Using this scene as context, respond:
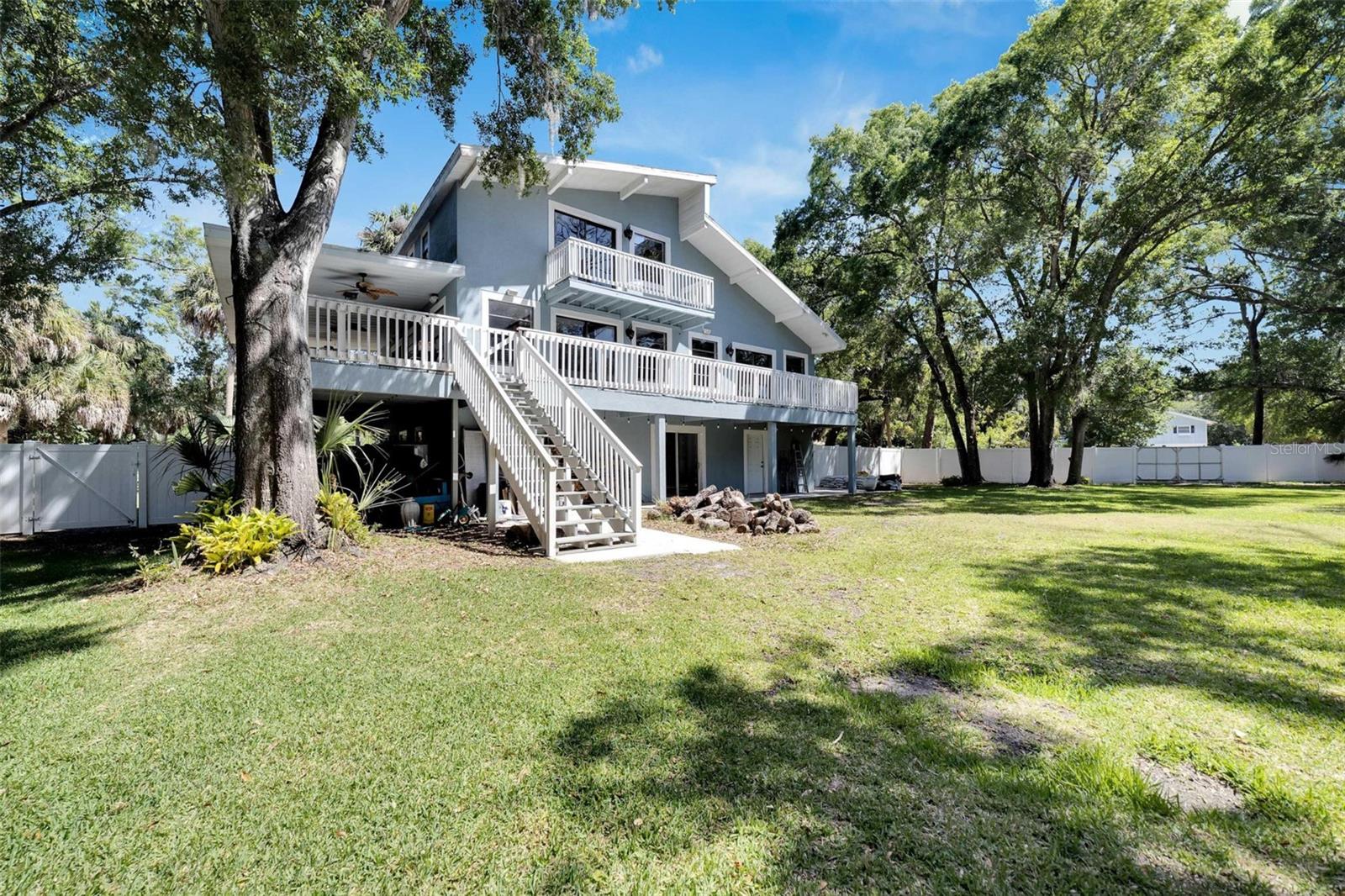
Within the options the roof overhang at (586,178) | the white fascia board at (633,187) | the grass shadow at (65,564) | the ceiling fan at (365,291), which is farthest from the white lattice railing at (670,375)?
the grass shadow at (65,564)

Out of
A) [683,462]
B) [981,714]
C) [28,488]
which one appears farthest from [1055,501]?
[28,488]

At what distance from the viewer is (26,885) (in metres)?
1.87

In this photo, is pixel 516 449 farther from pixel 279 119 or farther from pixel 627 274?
pixel 627 274

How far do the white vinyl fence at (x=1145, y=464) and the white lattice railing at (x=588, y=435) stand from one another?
17.4 metres

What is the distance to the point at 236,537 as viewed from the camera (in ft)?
18.9

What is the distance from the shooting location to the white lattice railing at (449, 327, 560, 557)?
7.09 metres

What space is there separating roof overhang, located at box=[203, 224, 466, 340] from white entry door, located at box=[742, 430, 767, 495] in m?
9.67

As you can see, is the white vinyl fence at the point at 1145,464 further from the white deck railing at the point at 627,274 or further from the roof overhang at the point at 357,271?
the roof overhang at the point at 357,271

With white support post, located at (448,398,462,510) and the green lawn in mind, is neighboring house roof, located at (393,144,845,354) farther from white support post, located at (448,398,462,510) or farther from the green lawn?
the green lawn

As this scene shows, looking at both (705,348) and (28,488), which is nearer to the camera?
Result: (28,488)

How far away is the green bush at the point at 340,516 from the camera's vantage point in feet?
22.3

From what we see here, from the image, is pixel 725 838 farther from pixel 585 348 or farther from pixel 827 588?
pixel 585 348

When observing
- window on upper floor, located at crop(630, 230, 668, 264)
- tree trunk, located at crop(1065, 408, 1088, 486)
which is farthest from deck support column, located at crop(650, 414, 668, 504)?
tree trunk, located at crop(1065, 408, 1088, 486)

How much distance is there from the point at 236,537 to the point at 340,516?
1.15 meters
